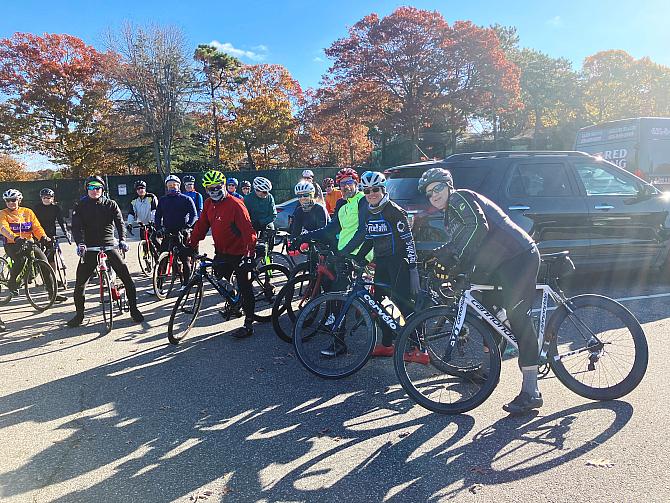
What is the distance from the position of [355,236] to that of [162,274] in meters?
4.34

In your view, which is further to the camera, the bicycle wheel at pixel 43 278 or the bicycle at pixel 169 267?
the bicycle at pixel 169 267

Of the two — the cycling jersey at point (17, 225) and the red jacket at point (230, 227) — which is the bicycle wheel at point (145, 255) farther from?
the red jacket at point (230, 227)

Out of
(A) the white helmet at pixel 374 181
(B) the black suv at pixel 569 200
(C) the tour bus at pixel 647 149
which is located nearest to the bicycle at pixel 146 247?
(B) the black suv at pixel 569 200

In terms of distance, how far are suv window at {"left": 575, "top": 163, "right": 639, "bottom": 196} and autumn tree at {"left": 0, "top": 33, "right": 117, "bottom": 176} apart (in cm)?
2832

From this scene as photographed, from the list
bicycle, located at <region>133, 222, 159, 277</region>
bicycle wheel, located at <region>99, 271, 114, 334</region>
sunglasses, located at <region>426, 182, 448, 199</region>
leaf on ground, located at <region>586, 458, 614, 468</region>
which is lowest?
leaf on ground, located at <region>586, 458, 614, 468</region>

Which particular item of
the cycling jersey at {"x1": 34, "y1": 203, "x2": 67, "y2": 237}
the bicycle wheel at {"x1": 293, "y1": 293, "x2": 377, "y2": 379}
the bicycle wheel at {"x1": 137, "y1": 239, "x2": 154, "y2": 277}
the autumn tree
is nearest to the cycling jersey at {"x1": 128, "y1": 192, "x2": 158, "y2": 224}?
the bicycle wheel at {"x1": 137, "y1": 239, "x2": 154, "y2": 277}

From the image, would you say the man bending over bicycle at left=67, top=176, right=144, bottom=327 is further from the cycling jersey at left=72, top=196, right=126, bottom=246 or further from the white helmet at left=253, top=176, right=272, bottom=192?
the white helmet at left=253, top=176, right=272, bottom=192

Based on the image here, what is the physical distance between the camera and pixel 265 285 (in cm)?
616

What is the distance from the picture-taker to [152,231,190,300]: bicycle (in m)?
7.66

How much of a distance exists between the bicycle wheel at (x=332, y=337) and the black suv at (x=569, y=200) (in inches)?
82.2

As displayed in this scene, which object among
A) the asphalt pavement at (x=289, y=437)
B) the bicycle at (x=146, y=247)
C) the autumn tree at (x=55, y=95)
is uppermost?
the autumn tree at (x=55, y=95)

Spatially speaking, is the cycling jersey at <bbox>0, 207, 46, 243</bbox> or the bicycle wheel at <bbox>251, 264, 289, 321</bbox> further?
the cycling jersey at <bbox>0, 207, 46, 243</bbox>

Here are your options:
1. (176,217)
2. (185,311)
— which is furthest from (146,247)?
(185,311)

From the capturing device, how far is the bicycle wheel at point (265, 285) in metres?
6.04
